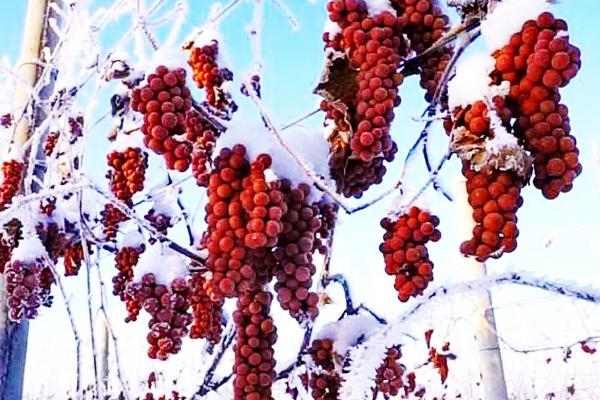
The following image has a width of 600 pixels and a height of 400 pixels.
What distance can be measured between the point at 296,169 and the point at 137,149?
1.95 ft

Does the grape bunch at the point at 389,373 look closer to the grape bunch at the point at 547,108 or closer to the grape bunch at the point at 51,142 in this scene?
the grape bunch at the point at 547,108

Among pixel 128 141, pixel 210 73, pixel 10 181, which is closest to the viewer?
pixel 210 73

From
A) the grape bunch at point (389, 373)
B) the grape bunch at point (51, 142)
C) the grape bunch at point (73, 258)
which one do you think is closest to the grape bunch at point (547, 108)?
the grape bunch at point (389, 373)

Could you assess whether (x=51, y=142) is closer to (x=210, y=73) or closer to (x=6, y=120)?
(x=6, y=120)

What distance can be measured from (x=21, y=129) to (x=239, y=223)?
1.53m

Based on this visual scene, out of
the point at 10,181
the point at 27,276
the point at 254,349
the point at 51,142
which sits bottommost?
the point at 254,349

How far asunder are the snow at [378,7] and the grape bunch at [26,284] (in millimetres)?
1073

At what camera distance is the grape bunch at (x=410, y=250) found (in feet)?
2.52

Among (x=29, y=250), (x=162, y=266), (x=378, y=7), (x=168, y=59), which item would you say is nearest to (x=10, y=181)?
(x=29, y=250)

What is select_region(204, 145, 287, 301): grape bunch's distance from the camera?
2.45 ft

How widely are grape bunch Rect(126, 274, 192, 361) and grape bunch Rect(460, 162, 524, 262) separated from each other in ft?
2.46

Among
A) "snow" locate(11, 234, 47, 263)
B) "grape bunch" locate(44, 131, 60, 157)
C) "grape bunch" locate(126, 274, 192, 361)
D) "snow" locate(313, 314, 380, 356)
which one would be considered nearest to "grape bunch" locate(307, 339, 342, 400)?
"snow" locate(313, 314, 380, 356)

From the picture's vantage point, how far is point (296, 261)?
0.80 metres

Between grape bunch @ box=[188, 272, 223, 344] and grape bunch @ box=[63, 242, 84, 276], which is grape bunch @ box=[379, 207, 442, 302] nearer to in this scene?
grape bunch @ box=[188, 272, 223, 344]
